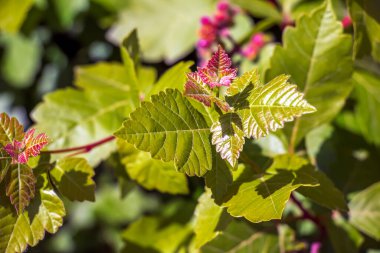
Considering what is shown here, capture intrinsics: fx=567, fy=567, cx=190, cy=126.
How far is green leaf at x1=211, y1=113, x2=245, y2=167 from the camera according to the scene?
0.90 m

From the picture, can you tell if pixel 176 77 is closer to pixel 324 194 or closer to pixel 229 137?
pixel 229 137

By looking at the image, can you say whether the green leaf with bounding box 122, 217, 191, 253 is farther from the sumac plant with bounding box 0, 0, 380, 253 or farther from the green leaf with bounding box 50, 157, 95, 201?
the green leaf with bounding box 50, 157, 95, 201

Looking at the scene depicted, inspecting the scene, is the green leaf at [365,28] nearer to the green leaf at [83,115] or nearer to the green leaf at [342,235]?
the green leaf at [342,235]

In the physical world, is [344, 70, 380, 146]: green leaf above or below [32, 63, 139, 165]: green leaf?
below

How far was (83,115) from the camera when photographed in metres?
1.46

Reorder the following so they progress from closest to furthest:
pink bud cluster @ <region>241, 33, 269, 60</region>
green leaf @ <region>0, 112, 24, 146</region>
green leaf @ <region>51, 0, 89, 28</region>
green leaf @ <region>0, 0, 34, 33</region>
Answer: green leaf @ <region>0, 112, 24, 146</region> → pink bud cluster @ <region>241, 33, 269, 60</region> → green leaf @ <region>0, 0, 34, 33</region> → green leaf @ <region>51, 0, 89, 28</region>

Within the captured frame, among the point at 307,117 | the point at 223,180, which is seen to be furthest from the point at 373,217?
the point at 223,180

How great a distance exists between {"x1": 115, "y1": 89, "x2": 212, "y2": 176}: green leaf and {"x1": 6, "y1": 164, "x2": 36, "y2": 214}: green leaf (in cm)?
20

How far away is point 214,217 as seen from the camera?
109 cm

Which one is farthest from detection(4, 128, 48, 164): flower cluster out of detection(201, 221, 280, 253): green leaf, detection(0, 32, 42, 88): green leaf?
detection(0, 32, 42, 88): green leaf

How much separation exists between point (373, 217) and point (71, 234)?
188cm

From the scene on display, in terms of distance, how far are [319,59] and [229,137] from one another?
17.2 inches

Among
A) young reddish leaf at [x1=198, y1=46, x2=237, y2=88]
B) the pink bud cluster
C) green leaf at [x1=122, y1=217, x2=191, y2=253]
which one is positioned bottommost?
green leaf at [x1=122, y1=217, x2=191, y2=253]

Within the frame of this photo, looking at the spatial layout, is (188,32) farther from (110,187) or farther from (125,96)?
(110,187)
